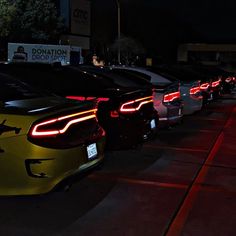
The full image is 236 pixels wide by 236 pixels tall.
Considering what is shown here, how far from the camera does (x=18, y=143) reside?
509 centimetres

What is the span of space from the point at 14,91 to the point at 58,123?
1.29 m

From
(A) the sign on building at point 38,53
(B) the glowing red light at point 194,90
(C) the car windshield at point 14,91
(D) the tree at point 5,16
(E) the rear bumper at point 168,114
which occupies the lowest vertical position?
(E) the rear bumper at point 168,114

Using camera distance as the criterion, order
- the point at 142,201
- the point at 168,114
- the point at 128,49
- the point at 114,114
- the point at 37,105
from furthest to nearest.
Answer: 1. the point at 128,49
2. the point at 168,114
3. the point at 114,114
4. the point at 142,201
5. the point at 37,105

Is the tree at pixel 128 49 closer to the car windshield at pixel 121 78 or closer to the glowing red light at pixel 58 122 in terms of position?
Answer: the car windshield at pixel 121 78

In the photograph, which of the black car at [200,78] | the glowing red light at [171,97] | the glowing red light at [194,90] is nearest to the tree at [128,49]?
the black car at [200,78]

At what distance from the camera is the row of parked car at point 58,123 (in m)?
5.11

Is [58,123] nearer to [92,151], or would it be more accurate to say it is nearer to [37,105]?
[37,105]

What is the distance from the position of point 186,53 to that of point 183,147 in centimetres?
6431

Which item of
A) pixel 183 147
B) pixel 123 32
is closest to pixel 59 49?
pixel 183 147

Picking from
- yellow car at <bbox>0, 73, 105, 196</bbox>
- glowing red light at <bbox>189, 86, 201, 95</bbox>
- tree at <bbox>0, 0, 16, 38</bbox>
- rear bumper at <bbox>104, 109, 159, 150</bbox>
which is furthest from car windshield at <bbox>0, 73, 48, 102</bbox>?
tree at <bbox>0, 0, 16, 38</bbox>

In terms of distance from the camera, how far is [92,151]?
230 inches

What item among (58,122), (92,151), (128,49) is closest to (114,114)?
(92,151)

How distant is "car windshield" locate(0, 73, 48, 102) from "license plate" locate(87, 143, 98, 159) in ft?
3.54

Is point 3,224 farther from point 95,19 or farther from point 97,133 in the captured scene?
point 95,19
